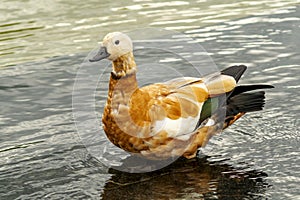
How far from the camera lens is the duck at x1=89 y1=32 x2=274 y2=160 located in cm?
540

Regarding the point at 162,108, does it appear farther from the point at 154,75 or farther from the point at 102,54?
the point at 154,75

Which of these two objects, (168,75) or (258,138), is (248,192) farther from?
(168,75)

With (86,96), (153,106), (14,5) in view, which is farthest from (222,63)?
(14,5)

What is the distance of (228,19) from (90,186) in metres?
5.52

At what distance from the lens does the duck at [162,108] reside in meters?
5.40

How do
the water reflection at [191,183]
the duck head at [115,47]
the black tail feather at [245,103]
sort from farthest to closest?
1. the black tail feather at [245,103]
2. the duck head at [115,47]
3. the water reflection at [191,183]

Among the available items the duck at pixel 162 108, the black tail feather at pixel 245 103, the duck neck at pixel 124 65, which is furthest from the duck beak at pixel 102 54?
the black tail feather at pixel 245 103

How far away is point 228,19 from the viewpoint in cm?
1044

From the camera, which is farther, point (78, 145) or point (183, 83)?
point (78, 145)

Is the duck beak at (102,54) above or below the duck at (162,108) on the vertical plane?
above

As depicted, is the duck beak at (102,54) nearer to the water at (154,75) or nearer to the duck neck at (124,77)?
the duck neck at (124,77)

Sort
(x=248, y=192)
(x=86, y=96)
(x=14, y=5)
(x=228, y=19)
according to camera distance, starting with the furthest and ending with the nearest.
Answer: (x=14, y=5)
(x=228, y=19)
(x=86, y=96)
(x=248, y=192)

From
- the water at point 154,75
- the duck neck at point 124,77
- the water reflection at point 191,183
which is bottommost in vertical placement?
the water reflection at point 191,183

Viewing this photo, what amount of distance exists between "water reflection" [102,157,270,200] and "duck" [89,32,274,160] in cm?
15
